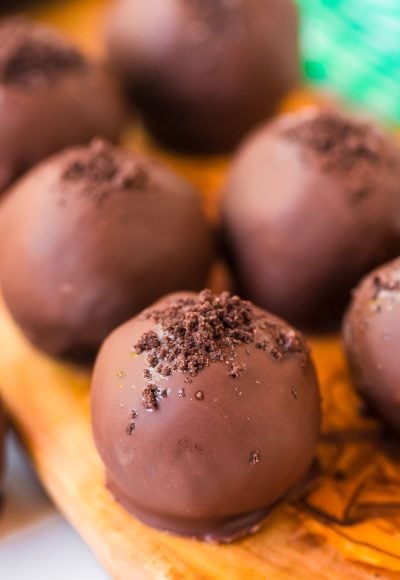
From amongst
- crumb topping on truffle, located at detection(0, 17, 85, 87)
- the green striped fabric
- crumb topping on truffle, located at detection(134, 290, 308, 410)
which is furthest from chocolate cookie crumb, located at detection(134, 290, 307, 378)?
the green striped fabric

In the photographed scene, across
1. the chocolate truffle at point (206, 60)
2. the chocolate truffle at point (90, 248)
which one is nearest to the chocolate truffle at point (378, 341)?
the chocolate truffle at point (90, 248)

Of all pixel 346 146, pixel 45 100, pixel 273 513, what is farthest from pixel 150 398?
pixel 45 100

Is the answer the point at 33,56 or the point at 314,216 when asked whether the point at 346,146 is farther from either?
the point at 33,56

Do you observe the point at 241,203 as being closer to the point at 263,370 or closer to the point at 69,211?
the point at 69,211

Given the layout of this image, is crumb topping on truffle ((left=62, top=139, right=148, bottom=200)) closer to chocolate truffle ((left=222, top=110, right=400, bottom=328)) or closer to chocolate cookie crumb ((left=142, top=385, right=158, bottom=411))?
chocolate truffle ((left=222, top=110, right=400, bottom=328))

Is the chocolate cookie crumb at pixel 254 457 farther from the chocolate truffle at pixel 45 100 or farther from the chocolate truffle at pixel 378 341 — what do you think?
the chocolate truffle at pixel 45 100

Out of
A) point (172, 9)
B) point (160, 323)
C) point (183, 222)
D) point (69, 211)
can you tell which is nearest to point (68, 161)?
point (69, 211)
